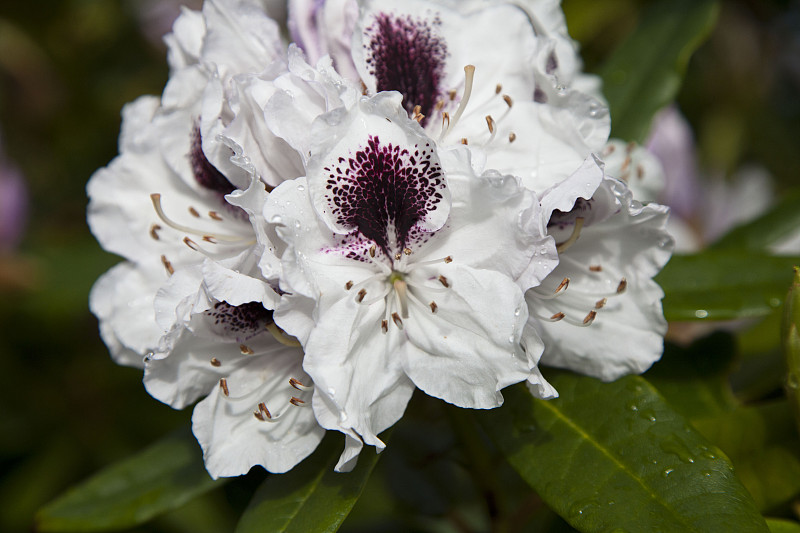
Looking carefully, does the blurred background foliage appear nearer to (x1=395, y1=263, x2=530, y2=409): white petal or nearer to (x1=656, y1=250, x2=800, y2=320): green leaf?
(x1=656, y1=250, x2=800, y2=320): green leaf

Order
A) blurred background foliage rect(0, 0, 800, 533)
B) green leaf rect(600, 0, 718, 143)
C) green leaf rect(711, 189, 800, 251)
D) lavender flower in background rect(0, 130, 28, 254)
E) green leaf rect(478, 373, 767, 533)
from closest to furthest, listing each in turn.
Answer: green leaf rect(478, 373, 767, 533) → green leaf rect(600, 0, 718, 143) → green leaf rect(711, 189, 800, 251) → blurred background foliage rect(0, 0, 800, 533) → lavender flower in background rect(0, 130, 28, 254)

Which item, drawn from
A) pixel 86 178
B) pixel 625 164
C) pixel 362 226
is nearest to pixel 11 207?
pixel 86 178

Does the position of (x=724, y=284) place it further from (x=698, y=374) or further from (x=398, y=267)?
(x=398, y=267)

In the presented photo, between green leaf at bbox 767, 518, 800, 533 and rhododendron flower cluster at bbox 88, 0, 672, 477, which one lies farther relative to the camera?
green leaf at bbox 767, 518, 800, 533

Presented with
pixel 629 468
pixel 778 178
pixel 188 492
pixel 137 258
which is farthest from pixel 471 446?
pixel 778 178

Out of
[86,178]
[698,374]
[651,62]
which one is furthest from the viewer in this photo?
[86,178]

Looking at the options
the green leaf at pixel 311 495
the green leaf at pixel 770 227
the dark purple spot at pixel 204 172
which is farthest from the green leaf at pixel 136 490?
the green leaf at pixel 770 227

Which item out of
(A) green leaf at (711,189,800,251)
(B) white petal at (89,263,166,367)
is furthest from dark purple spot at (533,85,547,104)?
(A) green leaf at (711,189,800,251)

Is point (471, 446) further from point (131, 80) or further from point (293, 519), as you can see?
point (131, 80)

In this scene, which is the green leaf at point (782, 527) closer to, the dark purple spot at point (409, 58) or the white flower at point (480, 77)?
the white flower at point (480, 77)
